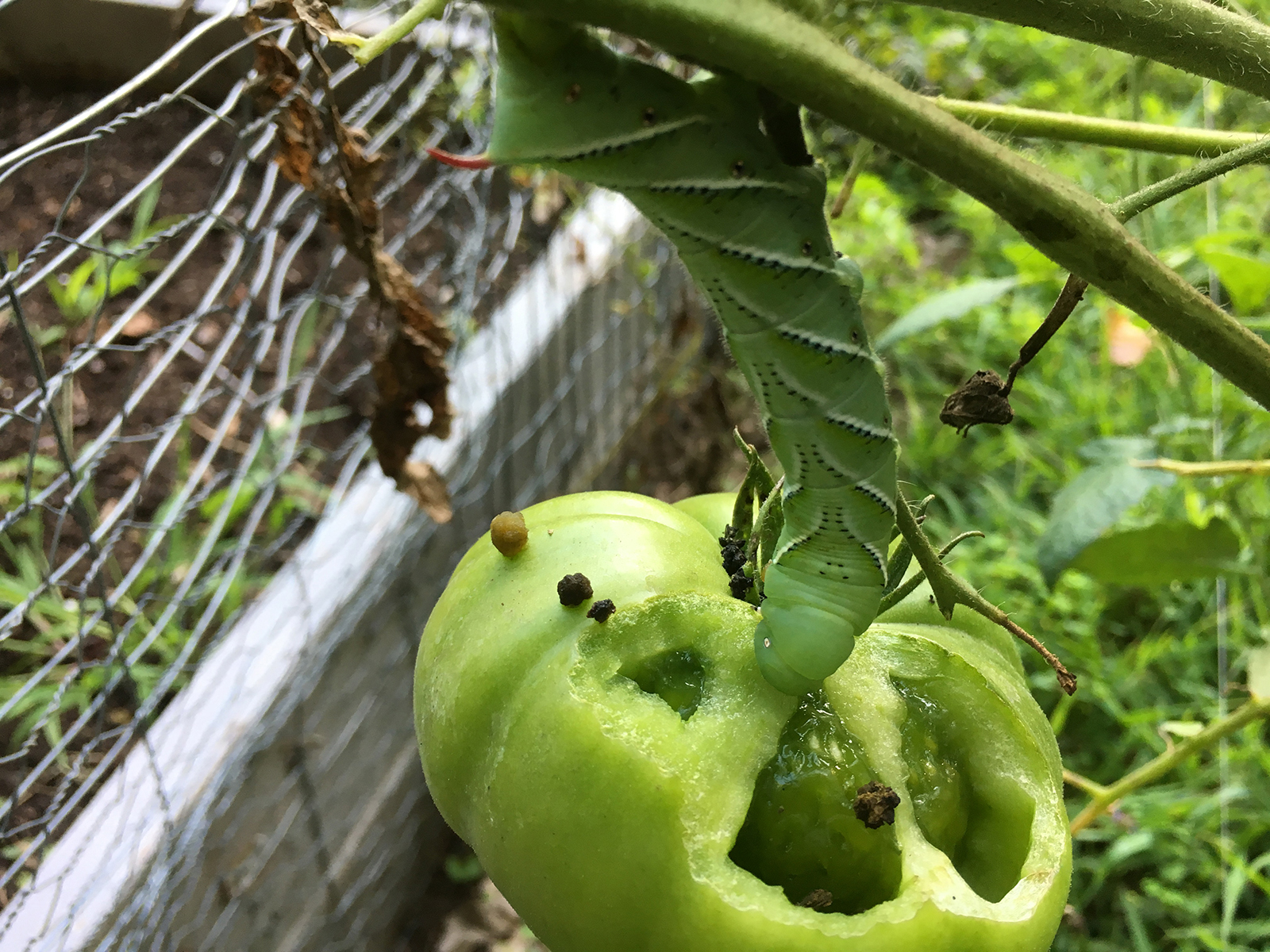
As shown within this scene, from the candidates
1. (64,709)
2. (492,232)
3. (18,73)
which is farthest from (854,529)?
(18,73)

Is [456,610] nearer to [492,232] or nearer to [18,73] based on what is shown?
[492,232]

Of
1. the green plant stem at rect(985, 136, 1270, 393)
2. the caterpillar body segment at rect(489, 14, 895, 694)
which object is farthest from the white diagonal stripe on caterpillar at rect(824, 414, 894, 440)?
the green plant stem at rect(985, 136, 1270, 393)

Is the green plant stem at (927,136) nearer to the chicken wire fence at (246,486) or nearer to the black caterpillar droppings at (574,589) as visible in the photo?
the black caterpillar droppings at (574,589)

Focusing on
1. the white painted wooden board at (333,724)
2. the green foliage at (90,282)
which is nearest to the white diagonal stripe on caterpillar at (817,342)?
the white painted wooden board at (333,724)

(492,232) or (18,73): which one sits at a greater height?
(18,73)

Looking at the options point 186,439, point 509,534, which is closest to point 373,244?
point 509,534

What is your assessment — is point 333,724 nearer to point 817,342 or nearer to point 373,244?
point 373,244

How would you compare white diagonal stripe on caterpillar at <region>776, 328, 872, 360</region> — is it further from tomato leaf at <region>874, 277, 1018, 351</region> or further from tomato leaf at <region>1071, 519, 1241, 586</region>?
tomato leaf at <region>874, 277, 1018, 351</region>
